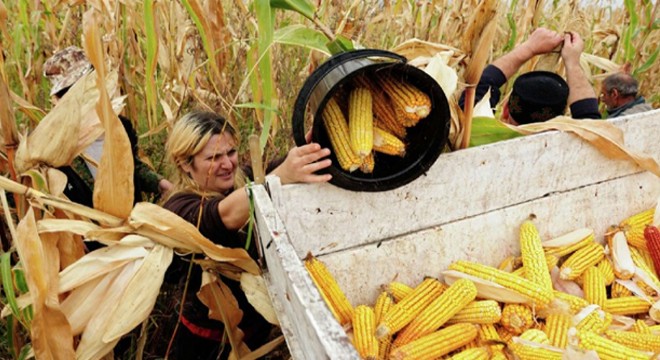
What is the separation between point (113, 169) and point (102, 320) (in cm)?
51

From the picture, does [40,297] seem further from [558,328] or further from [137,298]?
[558,328]

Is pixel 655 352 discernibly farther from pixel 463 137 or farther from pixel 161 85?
pixel 161 85

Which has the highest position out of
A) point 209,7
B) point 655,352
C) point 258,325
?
point 209,7

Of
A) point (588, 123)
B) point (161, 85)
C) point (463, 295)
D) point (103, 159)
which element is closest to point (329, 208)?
point (463, 295)

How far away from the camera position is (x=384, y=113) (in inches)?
67.4

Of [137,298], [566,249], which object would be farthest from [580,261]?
[137,298]

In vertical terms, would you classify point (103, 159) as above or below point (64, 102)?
below

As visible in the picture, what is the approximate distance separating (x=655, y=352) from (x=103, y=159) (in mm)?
2001

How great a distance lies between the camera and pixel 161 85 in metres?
3.22

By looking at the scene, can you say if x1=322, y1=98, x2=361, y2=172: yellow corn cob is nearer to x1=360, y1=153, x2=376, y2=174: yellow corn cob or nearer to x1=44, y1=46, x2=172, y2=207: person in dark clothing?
x1=360, y1=153, x2=376, y2=174: yellow corn cob

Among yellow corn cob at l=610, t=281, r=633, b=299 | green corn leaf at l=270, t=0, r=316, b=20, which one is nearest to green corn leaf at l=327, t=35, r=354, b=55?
green corn leaf at l=270, t=0, r=316, b=20

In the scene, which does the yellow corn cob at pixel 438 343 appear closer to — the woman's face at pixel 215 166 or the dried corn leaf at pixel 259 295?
the dried corn leaf at pixel 259 295

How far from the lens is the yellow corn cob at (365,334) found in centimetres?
148

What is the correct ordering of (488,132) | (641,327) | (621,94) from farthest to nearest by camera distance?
1. (621,94)
2. (488,132)
3. (641,327)
